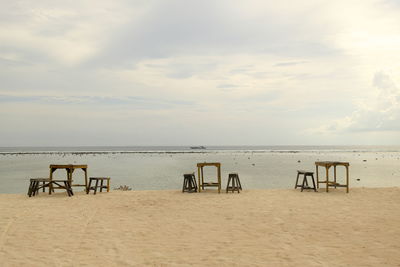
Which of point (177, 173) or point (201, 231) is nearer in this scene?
point (201, 231)

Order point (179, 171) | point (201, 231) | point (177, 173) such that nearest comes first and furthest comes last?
point (201, 231) → point (177, 173) → point (179, 171)

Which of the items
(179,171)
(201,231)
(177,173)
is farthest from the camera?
(179,171)

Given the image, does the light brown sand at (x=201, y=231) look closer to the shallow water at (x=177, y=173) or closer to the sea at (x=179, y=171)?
the sea at (x=179, y=171)

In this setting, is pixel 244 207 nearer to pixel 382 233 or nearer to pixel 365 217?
pixel 365 217

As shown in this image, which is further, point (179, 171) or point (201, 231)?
point (179, 171)

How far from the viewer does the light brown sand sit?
25.5ft

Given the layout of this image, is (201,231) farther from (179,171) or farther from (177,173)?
(179,171)

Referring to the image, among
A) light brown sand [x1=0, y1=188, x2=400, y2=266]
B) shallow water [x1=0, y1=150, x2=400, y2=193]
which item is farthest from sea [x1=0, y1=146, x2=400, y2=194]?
light brown sand [x1=0, y1=188, x2=400, y2=266]

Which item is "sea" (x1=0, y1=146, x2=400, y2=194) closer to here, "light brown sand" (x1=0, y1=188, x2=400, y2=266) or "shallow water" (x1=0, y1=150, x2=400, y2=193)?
"shallow water" (x1=0, y1=150, x2=400, y2=193)

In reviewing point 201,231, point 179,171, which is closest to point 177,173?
point 179,171

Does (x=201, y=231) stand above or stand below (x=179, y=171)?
above

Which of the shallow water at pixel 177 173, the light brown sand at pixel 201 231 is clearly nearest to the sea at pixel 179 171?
the shallow water at pixel 177 173

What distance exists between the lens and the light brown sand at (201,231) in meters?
7.77

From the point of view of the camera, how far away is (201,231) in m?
10.0
